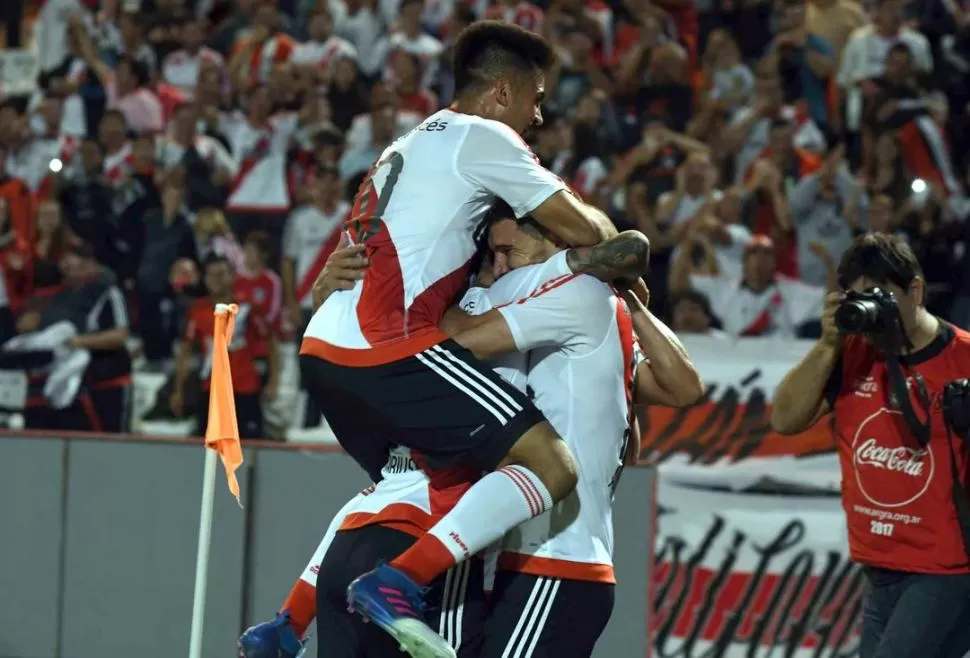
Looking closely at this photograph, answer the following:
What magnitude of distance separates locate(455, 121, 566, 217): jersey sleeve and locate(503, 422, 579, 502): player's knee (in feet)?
2.26

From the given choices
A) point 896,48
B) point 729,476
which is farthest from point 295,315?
point 896,48

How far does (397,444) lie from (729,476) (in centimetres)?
424

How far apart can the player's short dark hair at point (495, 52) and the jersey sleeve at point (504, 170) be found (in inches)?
11.1

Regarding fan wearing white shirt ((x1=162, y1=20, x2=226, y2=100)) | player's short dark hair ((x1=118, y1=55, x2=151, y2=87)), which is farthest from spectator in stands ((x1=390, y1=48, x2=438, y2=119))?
player's short dark hair ((x1=118, y1=55, x2=151, y2=87))

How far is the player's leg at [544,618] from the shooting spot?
443cm

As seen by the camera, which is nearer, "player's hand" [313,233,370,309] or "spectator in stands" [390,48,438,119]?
"player's hand" [313,233,370,309]

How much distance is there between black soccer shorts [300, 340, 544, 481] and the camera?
444cm

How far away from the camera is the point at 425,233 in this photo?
4.62 m

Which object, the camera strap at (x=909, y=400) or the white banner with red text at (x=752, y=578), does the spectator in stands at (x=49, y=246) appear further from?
the camera strap at (x=909, y=400)

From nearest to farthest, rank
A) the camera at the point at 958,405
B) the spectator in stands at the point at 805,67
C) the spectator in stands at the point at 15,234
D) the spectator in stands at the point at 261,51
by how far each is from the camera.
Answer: the camera at the point at 958,405, the spectator in stands at the point at 15,234, the spectator in stands at the point at 805,67, the spectator in stands at the point at 261,51

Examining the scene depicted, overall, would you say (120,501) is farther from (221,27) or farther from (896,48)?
(221,27)

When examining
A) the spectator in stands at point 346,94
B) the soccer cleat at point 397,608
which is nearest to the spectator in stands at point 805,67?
the spectator in stands at point 346,94

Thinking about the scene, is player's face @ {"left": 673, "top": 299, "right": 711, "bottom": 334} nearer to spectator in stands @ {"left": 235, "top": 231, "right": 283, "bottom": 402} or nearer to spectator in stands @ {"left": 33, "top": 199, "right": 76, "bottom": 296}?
spectator in stands @ {"left": 235, "top": 231, "right": 283, "bottom": 402}

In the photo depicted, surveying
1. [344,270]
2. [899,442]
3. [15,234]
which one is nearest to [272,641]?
[344,270]
